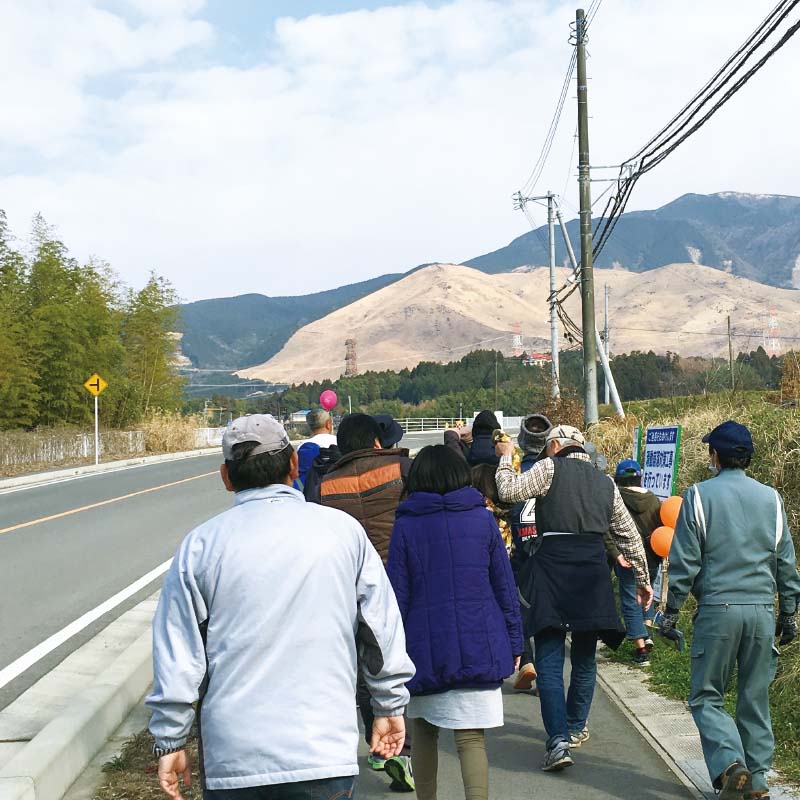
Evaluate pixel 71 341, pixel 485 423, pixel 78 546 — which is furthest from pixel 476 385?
pixel 485 423

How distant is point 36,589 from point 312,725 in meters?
9.52

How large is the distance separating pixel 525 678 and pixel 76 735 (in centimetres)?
314

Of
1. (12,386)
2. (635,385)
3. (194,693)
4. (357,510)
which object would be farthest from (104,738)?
(635,385)

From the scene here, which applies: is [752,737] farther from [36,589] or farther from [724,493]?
[36,589]

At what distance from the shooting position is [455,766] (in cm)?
563

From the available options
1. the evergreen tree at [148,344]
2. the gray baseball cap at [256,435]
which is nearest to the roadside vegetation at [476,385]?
the evergreen tree at [148,344]

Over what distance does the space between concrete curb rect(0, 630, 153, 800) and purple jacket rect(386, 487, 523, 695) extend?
175cm

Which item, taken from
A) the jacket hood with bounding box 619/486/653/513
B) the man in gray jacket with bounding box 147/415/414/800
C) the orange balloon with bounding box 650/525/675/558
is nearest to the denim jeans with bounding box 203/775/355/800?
the man in gray jacket with bounding box 147/415/414/800

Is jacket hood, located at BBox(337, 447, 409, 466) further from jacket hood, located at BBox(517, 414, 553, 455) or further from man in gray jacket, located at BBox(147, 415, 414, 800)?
man in gray jacket, located at BBox(147, 415, 414, 800)

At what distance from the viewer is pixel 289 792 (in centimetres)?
279

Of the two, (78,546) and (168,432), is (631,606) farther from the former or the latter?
(168,432)

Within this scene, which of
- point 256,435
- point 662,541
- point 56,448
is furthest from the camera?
point 56,448

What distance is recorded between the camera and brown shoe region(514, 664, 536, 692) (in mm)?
7235

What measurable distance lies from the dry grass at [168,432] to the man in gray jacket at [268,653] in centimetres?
4427
